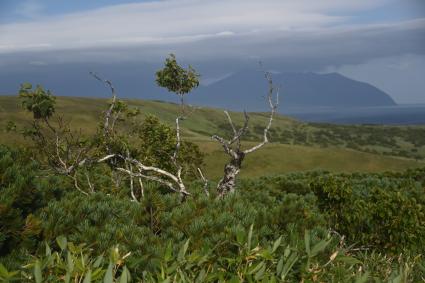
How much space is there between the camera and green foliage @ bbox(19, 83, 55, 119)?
26531mm

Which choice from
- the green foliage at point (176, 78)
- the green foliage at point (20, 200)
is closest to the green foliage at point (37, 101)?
the green foliage at point (176, 78)

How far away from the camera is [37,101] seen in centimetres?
2686

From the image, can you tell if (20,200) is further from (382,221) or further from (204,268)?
(382,221)

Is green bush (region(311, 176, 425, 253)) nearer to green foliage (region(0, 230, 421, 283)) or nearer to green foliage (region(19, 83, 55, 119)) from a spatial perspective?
green foliage (region(0, 230, 421, 283))

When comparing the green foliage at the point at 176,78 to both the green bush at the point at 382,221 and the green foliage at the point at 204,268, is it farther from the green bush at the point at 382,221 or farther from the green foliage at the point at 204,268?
the green foliage at the point at 204,268

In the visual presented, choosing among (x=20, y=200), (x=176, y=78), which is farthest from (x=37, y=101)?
(x=20, y=200)

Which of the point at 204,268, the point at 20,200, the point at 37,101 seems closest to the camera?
the point at 204,268

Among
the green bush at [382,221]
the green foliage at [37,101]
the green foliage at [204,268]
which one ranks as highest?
the green foliage at [204,268]

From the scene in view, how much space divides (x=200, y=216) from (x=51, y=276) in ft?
14.1

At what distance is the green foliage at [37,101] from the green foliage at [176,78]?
6.44 meters

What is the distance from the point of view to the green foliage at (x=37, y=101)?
1045 inches

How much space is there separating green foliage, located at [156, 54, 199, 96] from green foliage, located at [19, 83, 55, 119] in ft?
21.1

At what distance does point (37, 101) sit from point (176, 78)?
317 inches

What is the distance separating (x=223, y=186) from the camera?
51.7 feet
